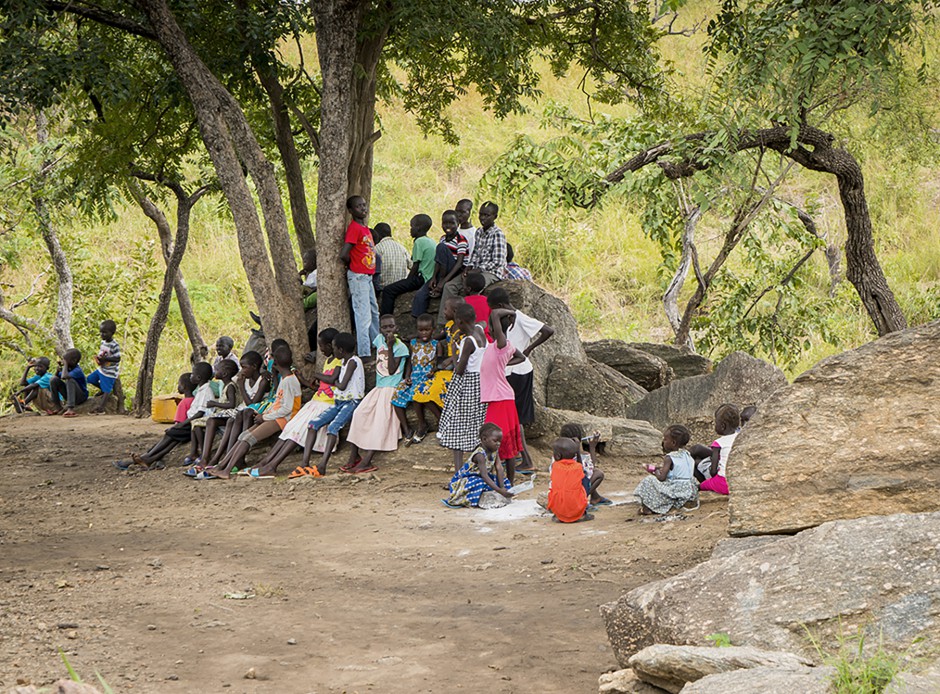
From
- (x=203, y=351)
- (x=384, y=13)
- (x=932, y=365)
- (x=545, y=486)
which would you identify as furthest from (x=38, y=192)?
(x=932, y=365)

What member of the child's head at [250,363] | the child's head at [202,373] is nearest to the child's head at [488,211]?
the child's head at [250,363]

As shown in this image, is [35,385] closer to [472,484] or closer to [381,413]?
[381,413]

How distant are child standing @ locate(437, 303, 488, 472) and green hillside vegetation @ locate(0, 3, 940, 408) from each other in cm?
628

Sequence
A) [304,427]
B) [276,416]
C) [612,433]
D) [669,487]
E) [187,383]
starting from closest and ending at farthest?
[669,487], [304,427], [276,416], [612,433], [187,383]

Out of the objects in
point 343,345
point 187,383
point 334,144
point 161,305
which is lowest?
point 187,383

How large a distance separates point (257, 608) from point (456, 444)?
11.1 feet

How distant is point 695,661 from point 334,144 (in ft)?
25.5

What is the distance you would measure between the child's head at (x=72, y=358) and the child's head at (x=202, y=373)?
17.1ft

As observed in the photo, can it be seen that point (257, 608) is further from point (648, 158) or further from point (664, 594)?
point (648, 158)

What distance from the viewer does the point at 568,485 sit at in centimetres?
751

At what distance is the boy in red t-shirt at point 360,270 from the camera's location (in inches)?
421

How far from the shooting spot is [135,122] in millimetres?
12094

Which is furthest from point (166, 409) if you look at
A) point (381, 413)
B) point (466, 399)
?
point (466, 399)

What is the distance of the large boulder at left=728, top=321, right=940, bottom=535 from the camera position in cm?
534
